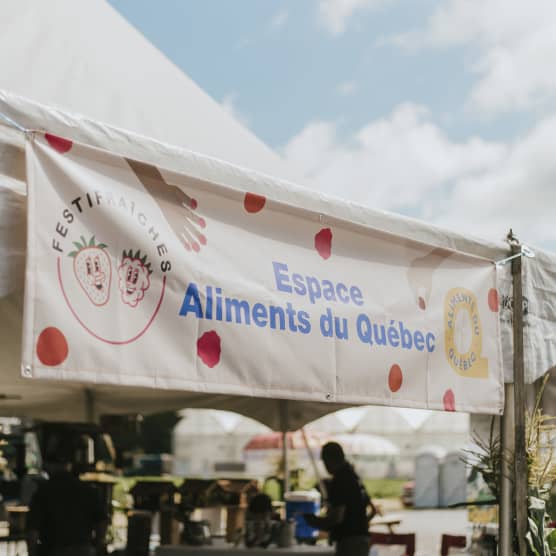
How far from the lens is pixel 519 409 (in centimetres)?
488

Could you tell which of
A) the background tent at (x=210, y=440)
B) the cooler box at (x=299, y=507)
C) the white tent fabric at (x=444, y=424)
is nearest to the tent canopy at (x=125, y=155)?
the cooler box at (x=299, y=507)

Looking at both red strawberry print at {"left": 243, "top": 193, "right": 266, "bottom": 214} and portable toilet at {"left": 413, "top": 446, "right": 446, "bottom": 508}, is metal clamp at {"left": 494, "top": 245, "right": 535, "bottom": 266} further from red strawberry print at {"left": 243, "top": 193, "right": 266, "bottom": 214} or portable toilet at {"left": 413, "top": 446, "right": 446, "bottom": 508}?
portable toilet at {"left": 413, "top": 446, "right": 446, "bottom": 508}

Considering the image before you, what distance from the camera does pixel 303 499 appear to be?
28.5 feet

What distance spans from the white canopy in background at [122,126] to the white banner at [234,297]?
0.08 m

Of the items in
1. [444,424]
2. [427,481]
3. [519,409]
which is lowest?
[427,481]

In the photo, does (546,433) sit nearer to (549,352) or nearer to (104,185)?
(549,352)

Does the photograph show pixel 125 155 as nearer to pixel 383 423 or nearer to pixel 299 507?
pixel 299 507

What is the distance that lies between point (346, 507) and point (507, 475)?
1555mm

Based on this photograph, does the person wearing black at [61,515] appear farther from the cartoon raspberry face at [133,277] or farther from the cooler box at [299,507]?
the cooler box at [299,507]

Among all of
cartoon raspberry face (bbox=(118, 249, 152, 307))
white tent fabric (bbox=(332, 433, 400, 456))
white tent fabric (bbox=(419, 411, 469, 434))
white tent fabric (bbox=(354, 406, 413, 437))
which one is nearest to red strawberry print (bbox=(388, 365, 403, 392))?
cartoon raspberry face (bbox=(118, 249, 152, 307))

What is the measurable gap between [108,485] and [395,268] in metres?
7.12

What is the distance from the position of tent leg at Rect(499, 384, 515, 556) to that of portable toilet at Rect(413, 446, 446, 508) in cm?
1981

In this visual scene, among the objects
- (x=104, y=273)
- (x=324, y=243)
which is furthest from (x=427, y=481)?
(x=104, y=273)

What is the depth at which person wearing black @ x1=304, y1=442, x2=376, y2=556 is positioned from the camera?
607cm
